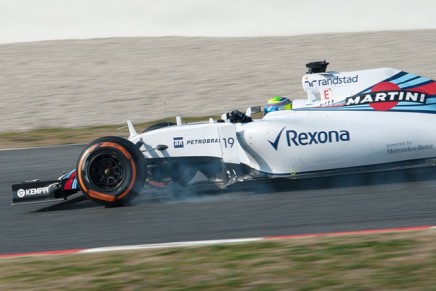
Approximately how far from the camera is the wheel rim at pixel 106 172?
301 inches

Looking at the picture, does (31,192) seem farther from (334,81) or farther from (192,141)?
(334,81)

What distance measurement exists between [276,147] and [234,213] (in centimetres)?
100

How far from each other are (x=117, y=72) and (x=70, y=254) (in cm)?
1386

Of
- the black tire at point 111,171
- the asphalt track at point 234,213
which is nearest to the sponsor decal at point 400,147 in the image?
the asphalt track at point 234,213

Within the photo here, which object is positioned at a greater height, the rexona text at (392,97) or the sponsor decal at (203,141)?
the rexona text at (392,97)

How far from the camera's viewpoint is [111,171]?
7.70 m

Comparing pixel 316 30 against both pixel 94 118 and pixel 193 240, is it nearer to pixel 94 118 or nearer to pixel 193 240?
pixel 94 118

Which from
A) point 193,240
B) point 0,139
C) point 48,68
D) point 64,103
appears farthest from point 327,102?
point 48,68

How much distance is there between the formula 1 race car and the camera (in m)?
7.64

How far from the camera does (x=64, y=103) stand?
17109 millimetres

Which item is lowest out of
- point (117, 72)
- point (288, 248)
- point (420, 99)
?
point (288, 248)

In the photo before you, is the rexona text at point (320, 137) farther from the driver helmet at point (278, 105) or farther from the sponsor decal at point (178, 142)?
the sponsor decal at point (178, 142)

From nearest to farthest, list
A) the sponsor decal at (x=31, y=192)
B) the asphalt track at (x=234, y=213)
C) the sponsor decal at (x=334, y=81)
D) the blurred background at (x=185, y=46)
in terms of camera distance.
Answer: the asphalt track at (x=234, y=213) < the sponsor decal at (x=31, y=192) < the sponsor decal at (x=334, y=81) < the blurred background at (x=185, y=46)

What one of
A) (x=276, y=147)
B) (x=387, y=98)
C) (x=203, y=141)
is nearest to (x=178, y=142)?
(x=203, y=141)
